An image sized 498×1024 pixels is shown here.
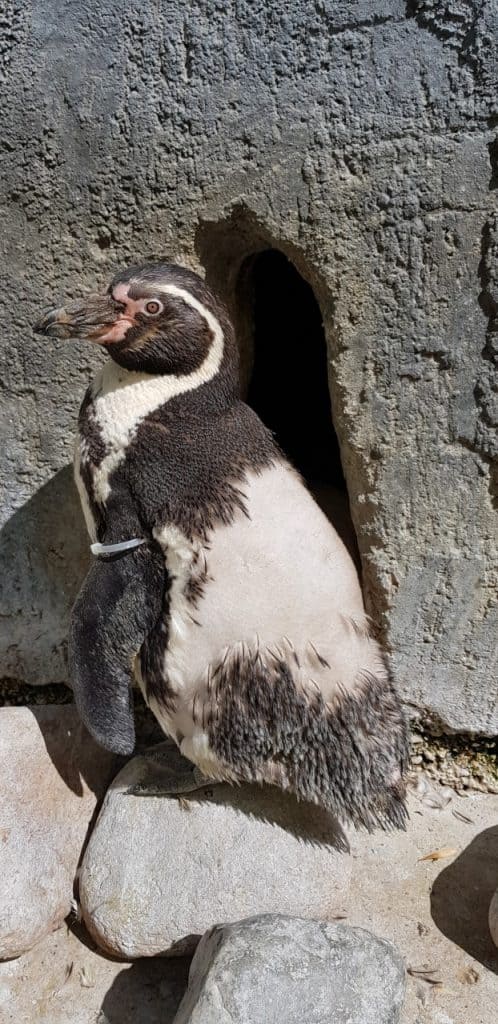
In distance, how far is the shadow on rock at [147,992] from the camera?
1500mm

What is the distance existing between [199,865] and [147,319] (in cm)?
113

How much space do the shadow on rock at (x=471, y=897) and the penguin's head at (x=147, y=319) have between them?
1287 millimetres

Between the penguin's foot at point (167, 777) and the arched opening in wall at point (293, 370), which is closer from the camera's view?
the penguin's foot at point (167, 777)

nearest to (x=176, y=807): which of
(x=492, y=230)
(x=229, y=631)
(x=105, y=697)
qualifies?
(x=105, y=697)

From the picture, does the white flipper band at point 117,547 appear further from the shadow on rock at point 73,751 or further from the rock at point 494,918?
the rock at point 494,918

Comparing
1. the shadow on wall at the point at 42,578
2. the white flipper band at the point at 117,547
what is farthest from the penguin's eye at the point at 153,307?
the shadow on wall at the point at 42,578

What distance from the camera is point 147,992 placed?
1552 mm

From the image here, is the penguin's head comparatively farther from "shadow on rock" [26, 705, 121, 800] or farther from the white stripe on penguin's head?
"shadow on rock" [26, 705, 121, 800]

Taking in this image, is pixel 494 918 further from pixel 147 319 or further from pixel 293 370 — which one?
pixel 293 370

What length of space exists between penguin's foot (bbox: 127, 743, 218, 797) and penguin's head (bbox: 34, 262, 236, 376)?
35.6 inches

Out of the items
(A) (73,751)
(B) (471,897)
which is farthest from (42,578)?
(B) (471,897)

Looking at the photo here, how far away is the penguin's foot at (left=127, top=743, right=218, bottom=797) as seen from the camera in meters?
1.70

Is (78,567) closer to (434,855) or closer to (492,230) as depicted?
(434,855)

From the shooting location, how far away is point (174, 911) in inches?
61.2
